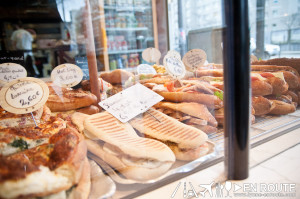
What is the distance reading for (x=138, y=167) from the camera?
0.79 m

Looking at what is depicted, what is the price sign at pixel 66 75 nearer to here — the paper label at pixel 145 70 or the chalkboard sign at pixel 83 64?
the chalkboard sign at pixel 83 64

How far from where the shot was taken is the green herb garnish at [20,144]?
779 millimetres

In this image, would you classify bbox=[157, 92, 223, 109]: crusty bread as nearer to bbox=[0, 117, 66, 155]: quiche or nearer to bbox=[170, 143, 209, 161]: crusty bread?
bbox=[170, 143, 209, 161]: crusty bread

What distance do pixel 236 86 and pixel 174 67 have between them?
2.25 ft

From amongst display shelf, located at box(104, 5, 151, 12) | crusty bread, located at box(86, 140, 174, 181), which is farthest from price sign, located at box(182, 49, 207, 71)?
display shelf, located at box(104, 5, 151, 12)

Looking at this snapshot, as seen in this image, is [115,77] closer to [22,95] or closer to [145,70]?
Answer: [145,70]

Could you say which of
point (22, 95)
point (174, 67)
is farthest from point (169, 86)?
point (22, 95)

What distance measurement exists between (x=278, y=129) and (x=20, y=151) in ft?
4.10

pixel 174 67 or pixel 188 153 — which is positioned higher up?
pixel 174 67

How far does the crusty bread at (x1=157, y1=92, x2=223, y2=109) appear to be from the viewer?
4.04 ft

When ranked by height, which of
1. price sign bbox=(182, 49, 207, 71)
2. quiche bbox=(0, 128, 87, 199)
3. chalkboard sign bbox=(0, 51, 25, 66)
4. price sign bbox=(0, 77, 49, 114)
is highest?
chalkboard sign bbox=(0, 51, 25, 66)

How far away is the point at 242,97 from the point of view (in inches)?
28.9

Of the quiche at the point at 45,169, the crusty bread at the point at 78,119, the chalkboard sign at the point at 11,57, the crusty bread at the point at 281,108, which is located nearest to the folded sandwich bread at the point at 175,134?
the crusty bread at the point at 78,119

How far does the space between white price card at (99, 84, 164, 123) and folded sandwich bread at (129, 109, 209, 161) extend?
1.3 inches
